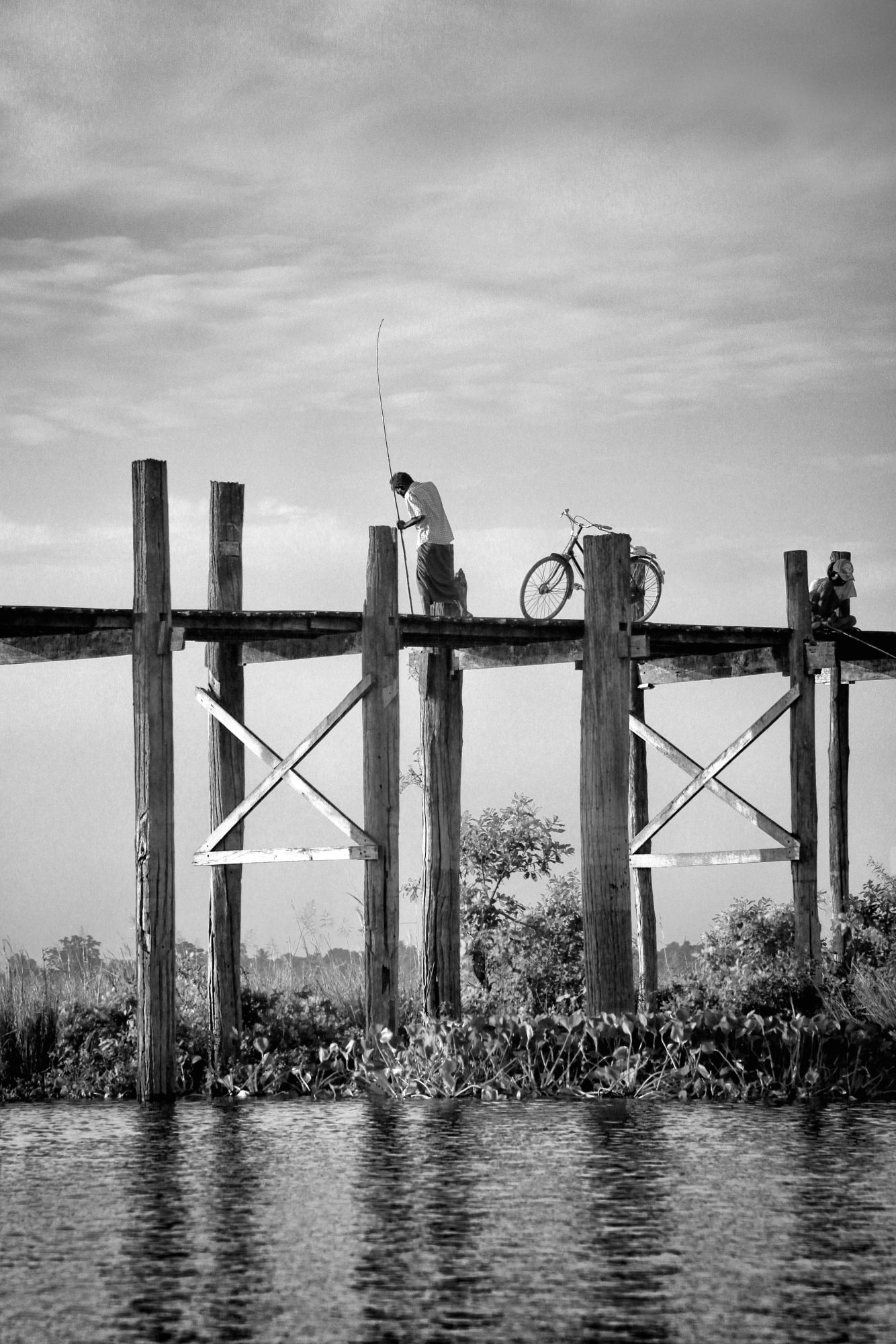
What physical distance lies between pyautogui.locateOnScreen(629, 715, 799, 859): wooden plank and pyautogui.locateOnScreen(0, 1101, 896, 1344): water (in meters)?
3.13

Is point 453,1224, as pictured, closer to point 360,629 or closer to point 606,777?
point 606,777

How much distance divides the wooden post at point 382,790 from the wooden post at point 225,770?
1.48 m

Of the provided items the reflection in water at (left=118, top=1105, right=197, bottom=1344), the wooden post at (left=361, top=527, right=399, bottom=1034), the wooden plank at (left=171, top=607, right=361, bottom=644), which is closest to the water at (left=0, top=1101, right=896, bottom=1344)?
the reflection in water at (left=118, top=1105, right=197, bottom=1344)

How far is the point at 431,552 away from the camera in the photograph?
56.3 feet

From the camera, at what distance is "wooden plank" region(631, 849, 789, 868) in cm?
1686

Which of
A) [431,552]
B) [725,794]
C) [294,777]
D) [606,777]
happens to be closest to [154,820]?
[294,777]

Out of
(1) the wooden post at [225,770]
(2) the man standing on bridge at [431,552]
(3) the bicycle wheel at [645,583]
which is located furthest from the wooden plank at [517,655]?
(3) the bicycle wheel at [645,583]

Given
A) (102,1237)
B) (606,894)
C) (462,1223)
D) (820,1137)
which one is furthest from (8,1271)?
(606,894)

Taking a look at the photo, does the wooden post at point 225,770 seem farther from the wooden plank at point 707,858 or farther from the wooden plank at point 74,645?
the wooden plank at point 707,858

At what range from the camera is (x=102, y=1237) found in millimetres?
9805

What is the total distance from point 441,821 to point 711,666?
3058 mm

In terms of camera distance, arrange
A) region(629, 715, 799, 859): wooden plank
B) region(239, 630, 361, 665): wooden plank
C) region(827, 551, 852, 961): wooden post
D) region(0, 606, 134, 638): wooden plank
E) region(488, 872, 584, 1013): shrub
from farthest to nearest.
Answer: region(827, 551, 852, 961): wooden post → region(488, 872, 584, 1013): shrub → region(629, 715, 799, 859): wooden plank → region(239, 630, 361, 665): wooden plank → region(0, 606, 134, 638): wooden plank

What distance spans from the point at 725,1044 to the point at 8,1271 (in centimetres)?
719

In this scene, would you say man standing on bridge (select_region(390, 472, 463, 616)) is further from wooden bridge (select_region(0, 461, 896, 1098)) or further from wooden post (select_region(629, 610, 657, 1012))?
wooden post (select_region(629, 610, 657, 1012))
